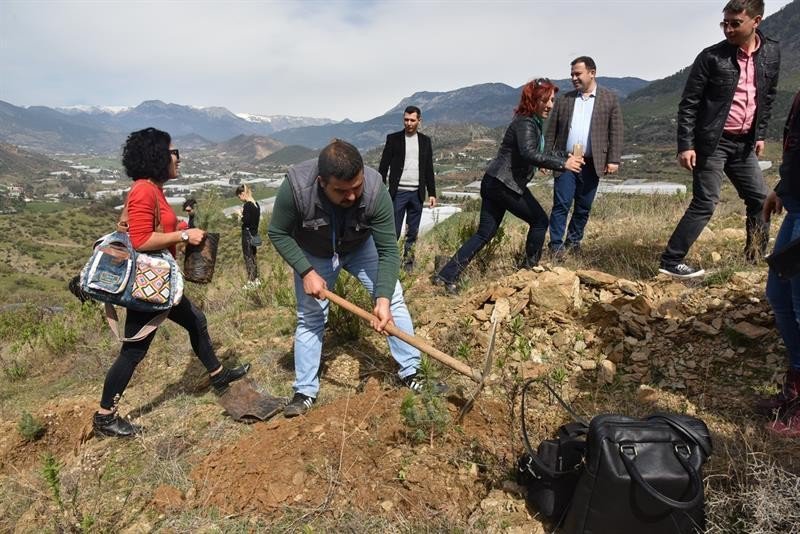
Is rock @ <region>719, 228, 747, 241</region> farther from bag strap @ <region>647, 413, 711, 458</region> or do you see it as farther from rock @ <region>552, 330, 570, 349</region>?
bag strap @ <region>647, 413, 711, 458</region>

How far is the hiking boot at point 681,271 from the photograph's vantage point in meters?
3.48

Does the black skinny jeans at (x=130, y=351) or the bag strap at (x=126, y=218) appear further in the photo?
the black skinny jeans at (x=130, y=351)

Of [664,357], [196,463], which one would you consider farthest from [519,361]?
[196,463]

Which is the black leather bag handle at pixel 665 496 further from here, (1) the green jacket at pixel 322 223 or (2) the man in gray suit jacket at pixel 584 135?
(2) the man in gray suit jacket at pixel 584 135

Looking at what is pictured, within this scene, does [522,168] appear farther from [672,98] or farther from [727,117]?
[672,98]

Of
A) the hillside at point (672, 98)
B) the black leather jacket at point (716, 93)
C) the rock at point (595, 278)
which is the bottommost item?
the rock at point (595, 278)

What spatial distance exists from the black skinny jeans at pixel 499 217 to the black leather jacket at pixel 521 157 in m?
0.07

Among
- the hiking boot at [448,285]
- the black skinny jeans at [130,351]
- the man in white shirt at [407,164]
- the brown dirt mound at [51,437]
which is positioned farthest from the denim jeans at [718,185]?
the brown dirt mound at [51,437]

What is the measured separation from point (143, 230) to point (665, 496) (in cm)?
269

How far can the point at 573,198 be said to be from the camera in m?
4.32

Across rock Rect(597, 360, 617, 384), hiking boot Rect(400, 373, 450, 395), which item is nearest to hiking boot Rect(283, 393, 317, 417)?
hiking boot Rect(400, 373, 450, 395)

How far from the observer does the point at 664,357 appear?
277 cm

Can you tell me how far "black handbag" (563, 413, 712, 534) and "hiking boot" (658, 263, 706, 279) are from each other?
90.2 inches

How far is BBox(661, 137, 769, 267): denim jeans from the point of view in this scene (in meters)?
3.28
